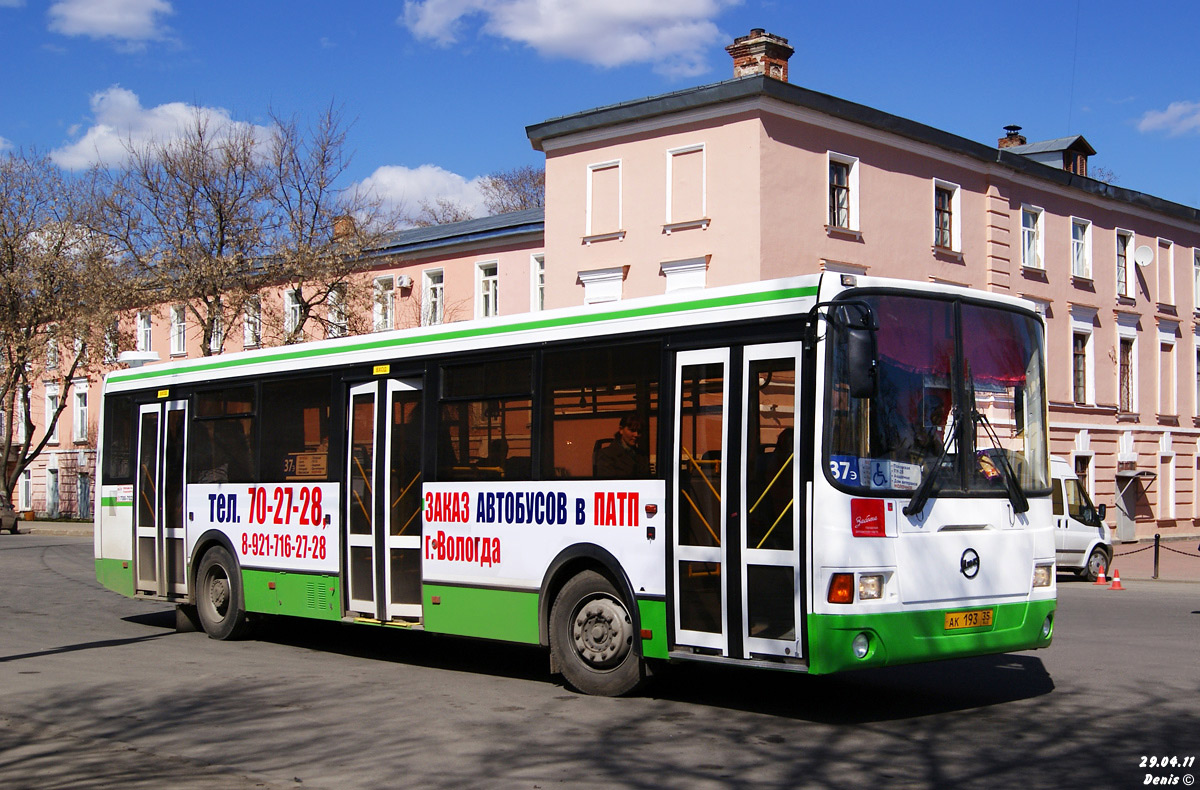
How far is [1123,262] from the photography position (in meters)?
40.6

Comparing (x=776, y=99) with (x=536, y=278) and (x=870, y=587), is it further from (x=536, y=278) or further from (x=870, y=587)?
(x=870, y=587)

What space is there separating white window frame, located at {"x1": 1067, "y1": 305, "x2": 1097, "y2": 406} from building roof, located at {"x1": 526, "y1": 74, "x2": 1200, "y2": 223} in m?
3.87

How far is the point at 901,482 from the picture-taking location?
852 cm

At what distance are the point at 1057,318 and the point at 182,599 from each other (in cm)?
2944

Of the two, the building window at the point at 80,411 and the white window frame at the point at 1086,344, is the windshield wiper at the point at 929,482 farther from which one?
the building window at the point at 80,411

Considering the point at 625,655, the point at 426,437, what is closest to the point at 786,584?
the point at 625,655

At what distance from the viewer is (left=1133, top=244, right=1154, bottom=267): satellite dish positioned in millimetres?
39938

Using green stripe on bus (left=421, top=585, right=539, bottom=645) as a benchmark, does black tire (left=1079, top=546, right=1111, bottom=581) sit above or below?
below

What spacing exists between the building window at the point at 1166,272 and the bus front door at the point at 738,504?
121 ft

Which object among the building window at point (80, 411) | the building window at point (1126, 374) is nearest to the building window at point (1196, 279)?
the building window at point (1126, 374)

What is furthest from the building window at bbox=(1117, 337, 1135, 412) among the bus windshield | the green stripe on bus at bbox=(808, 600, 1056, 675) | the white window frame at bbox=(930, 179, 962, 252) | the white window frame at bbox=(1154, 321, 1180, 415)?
the green stripe on bus at bbox=(808, 600, 1056, 675)

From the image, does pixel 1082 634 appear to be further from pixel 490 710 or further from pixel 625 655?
pixel 490 710

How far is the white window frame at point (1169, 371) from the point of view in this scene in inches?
1629

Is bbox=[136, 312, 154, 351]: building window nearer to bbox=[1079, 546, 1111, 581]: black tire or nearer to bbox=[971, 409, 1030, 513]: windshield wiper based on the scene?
bbox=[1079, 546, 1111, 581]: black tire
